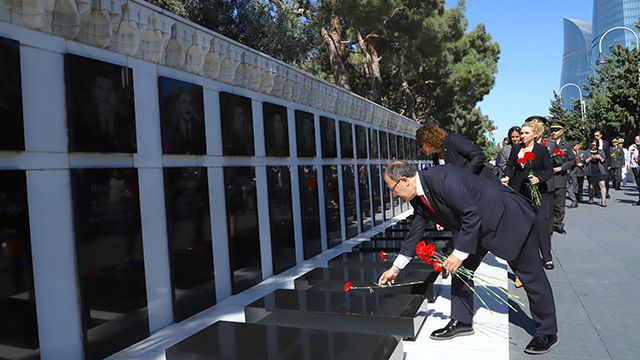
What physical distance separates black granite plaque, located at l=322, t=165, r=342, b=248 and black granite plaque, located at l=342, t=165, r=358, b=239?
0.42m

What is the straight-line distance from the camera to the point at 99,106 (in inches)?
155

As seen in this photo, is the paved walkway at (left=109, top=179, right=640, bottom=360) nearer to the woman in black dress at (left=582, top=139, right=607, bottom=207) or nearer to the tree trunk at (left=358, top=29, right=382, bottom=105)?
the woman in black dress at (left=582, top=139, right=607, bottom=207)

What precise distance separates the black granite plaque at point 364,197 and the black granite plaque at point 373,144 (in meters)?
0.83

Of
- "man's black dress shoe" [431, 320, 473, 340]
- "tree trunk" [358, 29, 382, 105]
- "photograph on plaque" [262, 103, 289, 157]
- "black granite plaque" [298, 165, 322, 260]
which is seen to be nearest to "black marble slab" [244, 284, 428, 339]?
"man's black dress shoe" [431, 320, 473, 340]

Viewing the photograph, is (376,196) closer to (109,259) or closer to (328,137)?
(328,137)

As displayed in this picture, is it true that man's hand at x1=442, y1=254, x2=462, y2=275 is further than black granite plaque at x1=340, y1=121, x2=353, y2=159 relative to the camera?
No

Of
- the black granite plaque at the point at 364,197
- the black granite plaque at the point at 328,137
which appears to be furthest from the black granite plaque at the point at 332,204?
the black granite plaque at the point at 364,197

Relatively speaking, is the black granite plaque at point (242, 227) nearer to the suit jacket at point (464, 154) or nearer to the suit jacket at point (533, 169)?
the suit jacket at point (464, 154)

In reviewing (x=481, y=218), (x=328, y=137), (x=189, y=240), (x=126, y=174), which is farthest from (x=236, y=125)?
(x=481, y=218)

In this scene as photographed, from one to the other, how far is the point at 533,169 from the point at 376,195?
660 centimetres

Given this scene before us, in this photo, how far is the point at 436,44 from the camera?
61.6 ft

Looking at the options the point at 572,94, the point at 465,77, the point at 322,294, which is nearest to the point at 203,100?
the point at 322,294

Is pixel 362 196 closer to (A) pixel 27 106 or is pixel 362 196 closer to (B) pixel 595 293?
(B) pixel 595 293

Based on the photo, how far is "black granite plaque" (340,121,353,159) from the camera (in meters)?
10.1
